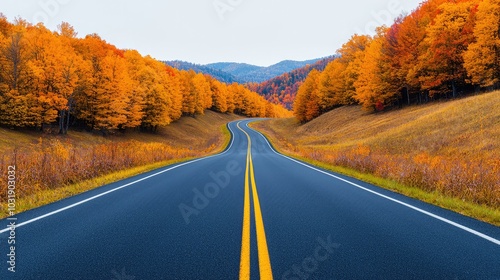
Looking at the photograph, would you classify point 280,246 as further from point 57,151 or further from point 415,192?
point 57,151

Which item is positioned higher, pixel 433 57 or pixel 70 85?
pixel 433 57

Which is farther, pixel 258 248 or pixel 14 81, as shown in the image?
pixel 14 81

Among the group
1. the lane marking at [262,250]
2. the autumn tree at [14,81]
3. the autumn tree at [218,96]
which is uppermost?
the autumn tree at [218,96]

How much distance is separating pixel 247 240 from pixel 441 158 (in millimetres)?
15934

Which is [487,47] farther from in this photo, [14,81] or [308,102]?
[14,81]

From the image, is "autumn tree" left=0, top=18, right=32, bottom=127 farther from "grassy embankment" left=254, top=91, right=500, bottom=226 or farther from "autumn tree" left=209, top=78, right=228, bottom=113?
"autumn tree" left=209, top=78, right=228, bottom=113

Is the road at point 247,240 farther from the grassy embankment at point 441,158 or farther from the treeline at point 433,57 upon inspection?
the treeline at point 433,57

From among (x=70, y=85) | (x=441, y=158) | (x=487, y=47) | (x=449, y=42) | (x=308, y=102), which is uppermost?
(x=449, y=42)

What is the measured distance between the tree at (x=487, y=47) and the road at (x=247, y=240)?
35066mm

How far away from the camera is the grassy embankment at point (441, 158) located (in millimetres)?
8023

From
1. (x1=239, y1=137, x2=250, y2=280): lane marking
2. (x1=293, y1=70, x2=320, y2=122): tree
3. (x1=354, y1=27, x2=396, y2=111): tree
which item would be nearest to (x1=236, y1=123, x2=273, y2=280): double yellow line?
(x1=239, y1=137, x2=250, y2=280): lane marking

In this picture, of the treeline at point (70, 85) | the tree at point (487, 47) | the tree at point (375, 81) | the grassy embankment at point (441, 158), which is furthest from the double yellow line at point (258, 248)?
the tree at point (375, 81)

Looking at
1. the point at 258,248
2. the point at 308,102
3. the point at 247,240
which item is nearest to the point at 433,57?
the point at 308,102

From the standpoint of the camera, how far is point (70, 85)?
36281 millimetres
